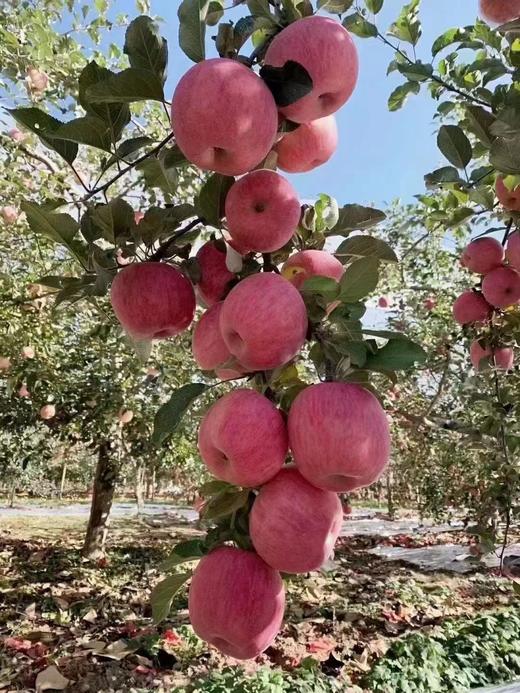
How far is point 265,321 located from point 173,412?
0.19 metres

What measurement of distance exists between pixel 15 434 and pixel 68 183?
3658mm

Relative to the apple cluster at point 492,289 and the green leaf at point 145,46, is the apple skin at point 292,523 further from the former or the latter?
the apple cluster at point 492,289

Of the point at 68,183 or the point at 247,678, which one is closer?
the point at 247,678

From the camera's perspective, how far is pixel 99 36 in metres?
3.58

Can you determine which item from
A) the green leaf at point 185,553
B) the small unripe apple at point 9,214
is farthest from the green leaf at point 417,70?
the small unripe apple at point 9,214

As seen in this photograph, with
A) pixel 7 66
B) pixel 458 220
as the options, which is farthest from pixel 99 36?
pixel 458 220

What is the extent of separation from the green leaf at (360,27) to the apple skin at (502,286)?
778 millimetres

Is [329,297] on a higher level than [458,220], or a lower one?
lower

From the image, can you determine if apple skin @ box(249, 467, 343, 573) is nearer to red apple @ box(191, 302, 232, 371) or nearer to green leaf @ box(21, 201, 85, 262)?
red apple @ box(191, 302, 232, 371)

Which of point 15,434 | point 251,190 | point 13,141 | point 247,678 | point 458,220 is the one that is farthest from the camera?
point 15,434

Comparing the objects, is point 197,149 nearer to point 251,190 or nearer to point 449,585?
point 251,190

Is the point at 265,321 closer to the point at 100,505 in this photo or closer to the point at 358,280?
the point at 358,280

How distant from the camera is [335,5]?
0.92 m

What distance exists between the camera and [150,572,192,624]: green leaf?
851mm
